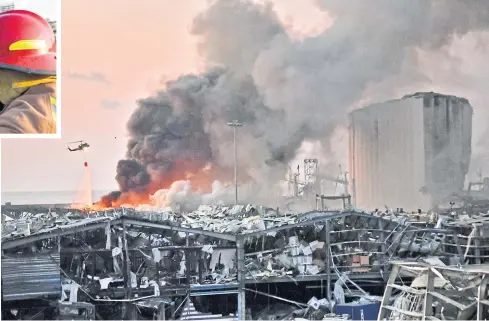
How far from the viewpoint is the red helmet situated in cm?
333

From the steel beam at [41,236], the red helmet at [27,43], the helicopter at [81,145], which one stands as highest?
the red helmet at [27,43]

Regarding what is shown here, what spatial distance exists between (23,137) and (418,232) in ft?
8.16

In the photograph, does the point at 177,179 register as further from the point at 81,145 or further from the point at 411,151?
the point at 411,151

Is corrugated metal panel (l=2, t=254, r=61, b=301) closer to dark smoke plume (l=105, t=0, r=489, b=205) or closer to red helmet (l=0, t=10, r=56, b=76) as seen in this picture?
dark smoke plume (l=105, t=0, r=489, b=205)

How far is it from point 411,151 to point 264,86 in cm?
100

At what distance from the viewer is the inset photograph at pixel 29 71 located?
131 inches

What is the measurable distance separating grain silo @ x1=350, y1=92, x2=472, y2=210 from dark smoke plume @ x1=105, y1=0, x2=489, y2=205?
0.56 ft

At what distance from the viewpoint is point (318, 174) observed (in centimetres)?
339

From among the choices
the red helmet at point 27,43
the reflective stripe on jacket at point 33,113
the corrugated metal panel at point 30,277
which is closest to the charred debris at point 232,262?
the corrugated metal panel at point 30,277

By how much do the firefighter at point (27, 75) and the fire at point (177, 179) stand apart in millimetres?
588

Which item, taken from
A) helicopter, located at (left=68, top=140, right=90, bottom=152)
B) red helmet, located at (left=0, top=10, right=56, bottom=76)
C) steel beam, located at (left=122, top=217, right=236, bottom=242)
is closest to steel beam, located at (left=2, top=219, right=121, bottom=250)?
steel beam, located at (left=122, top=217, right=236, bottom=242)

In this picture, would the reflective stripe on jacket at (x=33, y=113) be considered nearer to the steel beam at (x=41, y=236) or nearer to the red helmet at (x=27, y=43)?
the red helmet at (x=27, y=43)

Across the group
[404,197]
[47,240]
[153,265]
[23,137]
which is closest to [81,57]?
[23,137]

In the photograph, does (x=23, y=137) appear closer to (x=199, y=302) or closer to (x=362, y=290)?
(x=199, y=302)
